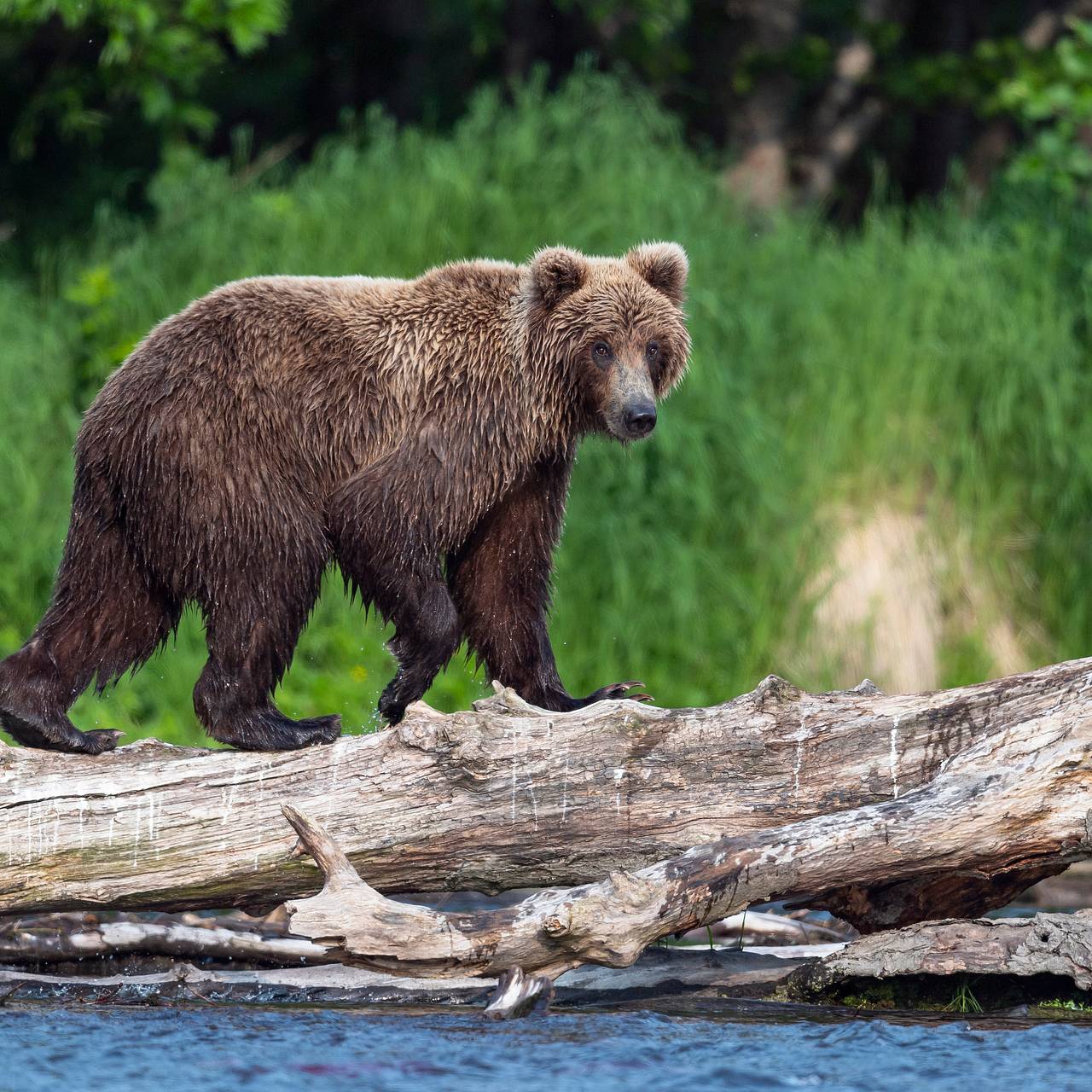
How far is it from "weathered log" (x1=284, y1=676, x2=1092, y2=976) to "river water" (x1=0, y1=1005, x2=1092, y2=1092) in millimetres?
227

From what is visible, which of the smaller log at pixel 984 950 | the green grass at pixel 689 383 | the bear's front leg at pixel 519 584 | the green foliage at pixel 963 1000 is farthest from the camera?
the green grass at pixel 689 383

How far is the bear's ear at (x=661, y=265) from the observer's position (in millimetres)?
5664

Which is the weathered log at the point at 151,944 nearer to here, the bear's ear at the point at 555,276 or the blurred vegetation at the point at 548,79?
the bear's ear at the point at 555,276

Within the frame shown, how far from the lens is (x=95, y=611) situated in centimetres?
517

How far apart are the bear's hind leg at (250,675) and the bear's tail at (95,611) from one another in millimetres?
303

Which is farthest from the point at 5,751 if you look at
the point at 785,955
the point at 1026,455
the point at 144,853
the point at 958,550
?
the point at 1026,455

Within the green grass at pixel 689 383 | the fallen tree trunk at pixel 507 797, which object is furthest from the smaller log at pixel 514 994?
the green grass at pixel 689 383

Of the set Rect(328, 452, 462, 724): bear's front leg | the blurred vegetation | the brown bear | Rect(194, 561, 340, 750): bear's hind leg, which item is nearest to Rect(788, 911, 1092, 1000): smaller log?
the brown bear

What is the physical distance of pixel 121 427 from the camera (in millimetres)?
5086

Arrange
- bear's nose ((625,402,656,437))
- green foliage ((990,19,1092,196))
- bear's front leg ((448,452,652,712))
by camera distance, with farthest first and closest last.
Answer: green foliage ((990,19,1092,196))
bear's front leg ((448,452,652,712))
bear's nose ((625,402,656,437))

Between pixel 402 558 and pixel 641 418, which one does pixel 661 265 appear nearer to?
pixel 641 418

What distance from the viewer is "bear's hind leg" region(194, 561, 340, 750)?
16.3 feet

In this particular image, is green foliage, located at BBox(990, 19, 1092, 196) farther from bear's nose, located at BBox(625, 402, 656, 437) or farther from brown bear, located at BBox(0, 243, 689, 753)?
bear's nose, located at BBox(625, 402, 656, 437)

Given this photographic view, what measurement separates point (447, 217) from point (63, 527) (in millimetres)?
2928
